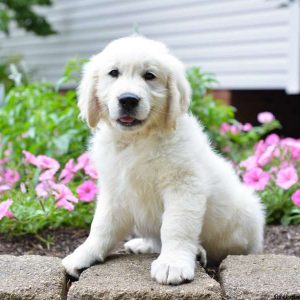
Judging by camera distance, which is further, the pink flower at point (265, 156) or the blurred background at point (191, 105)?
the pink flower at point (265, 156)

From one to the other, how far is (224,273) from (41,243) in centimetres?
144

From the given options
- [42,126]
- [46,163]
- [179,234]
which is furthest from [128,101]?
[42,126]

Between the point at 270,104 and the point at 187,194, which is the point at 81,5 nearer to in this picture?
the point at 270,104

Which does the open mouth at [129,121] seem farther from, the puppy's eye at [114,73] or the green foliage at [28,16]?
the green foliage at [28,16]

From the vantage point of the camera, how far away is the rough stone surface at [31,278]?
2.47 meters

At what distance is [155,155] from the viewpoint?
2.86 metres

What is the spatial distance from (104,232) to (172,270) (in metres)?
0.56

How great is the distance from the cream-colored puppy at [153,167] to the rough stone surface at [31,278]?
5.2 inches

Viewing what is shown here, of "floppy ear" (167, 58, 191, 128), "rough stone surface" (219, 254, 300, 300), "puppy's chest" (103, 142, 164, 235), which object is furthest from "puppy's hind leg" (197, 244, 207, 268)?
"floppy ear" (167, 58, 191, 128)

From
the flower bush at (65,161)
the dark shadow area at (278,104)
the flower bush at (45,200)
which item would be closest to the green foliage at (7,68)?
the dark shadow area at (278,104)

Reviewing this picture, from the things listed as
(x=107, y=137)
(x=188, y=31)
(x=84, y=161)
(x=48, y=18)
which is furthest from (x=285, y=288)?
(x=48, y=18)

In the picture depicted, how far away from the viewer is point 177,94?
2.94 m

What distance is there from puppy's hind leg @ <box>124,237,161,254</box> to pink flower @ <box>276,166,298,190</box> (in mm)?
1138

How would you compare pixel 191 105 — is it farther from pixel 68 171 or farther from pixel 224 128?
pixel 68 171
